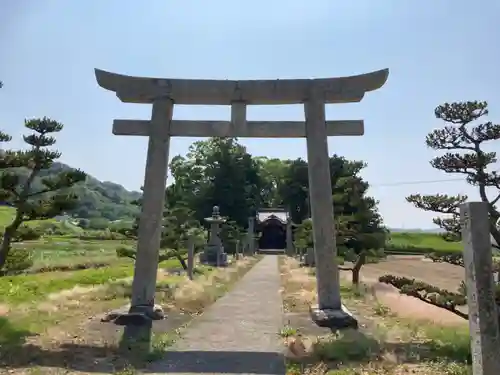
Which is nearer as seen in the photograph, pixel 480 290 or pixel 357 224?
pixel 480 290

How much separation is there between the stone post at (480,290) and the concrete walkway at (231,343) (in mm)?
2228

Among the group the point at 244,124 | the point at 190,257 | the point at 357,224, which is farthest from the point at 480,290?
the point at 190,257

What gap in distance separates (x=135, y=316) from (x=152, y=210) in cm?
191

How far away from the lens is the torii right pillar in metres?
8.33

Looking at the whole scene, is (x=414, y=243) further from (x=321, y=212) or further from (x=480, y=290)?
(x=480, y=290)

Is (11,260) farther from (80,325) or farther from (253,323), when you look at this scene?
(253,323)

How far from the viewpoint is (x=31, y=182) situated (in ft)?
29.2

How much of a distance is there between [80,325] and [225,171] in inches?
1622

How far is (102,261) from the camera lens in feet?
82.5

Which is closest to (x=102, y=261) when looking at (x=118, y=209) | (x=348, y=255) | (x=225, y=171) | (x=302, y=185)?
(x=348, y=255)

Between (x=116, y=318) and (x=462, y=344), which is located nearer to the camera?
(x=462, y=344)

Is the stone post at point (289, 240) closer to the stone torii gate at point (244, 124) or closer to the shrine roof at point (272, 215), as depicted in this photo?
the shrine roof at point (272, 215)

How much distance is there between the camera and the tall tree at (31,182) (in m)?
8.55

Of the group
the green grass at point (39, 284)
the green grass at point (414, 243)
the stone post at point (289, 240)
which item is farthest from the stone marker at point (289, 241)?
the green grass at point (39, 284)
